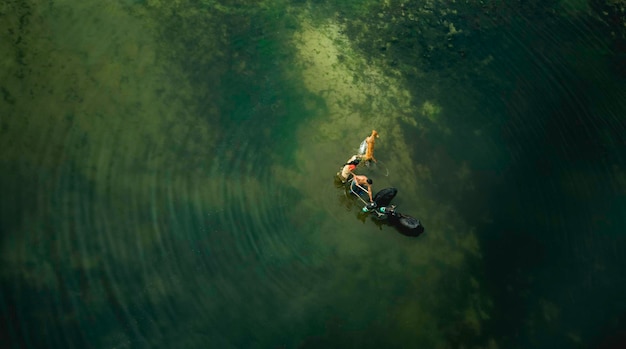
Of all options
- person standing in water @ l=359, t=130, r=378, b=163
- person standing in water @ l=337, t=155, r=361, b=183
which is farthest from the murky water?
person standing in water @ l=359, t=130, r=378, b=163

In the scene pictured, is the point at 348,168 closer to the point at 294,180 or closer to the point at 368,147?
the point at 368,147

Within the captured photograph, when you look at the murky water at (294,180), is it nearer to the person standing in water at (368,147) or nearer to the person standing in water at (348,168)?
the person standing in water at (348,168)

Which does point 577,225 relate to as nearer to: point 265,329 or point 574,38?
point 574,38

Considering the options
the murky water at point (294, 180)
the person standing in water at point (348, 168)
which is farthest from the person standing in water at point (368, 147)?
the murky water at point (294, 180)

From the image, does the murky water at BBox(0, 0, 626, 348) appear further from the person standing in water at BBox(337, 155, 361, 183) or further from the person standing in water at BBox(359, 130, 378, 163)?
the person standing in water at BBox(359, 130, 378, 163)

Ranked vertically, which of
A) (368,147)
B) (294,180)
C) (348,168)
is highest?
(368,147)

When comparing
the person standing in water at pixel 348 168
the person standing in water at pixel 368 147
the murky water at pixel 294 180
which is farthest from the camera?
the person standing in water at pixel 368 147

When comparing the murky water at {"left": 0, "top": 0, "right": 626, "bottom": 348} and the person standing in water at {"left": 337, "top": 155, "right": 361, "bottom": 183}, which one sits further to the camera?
the person standing in water at {"left": 337, "top": 155, "right": 361, "bottom": 183}

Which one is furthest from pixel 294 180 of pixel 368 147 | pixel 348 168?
pixel 368 147

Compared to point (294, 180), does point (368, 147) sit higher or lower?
higher
